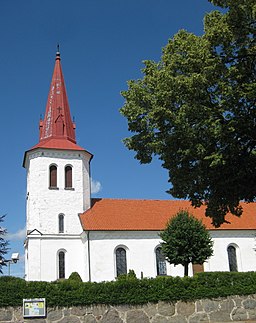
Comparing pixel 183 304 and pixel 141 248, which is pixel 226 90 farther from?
pixel 141 248

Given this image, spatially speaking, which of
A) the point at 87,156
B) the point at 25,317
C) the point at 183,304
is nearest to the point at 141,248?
the point at 87,156

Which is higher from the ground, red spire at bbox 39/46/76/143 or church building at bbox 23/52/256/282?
red spire at bbox 39/46/76/143

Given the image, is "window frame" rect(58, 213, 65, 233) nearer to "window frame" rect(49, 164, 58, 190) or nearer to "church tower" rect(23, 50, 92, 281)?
"church tower" rect(23, 50, 92, 281)

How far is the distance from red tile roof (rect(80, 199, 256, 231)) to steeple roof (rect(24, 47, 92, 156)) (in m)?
6.09

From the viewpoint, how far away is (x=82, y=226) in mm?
36344

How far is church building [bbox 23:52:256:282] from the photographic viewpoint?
35.7 metres

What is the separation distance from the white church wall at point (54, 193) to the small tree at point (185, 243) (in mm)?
8939

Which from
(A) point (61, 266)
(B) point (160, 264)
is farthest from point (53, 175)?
(B) point (160, 264)

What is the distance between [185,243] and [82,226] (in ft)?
30.4

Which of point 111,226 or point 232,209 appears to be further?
point 111,226

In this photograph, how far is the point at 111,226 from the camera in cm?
3684

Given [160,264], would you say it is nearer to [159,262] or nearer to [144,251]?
[159,262]

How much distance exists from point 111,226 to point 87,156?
293 inches

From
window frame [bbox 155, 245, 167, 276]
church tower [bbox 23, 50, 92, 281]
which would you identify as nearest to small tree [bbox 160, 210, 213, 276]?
window frame [bbox 155, 245, 167, 276]
